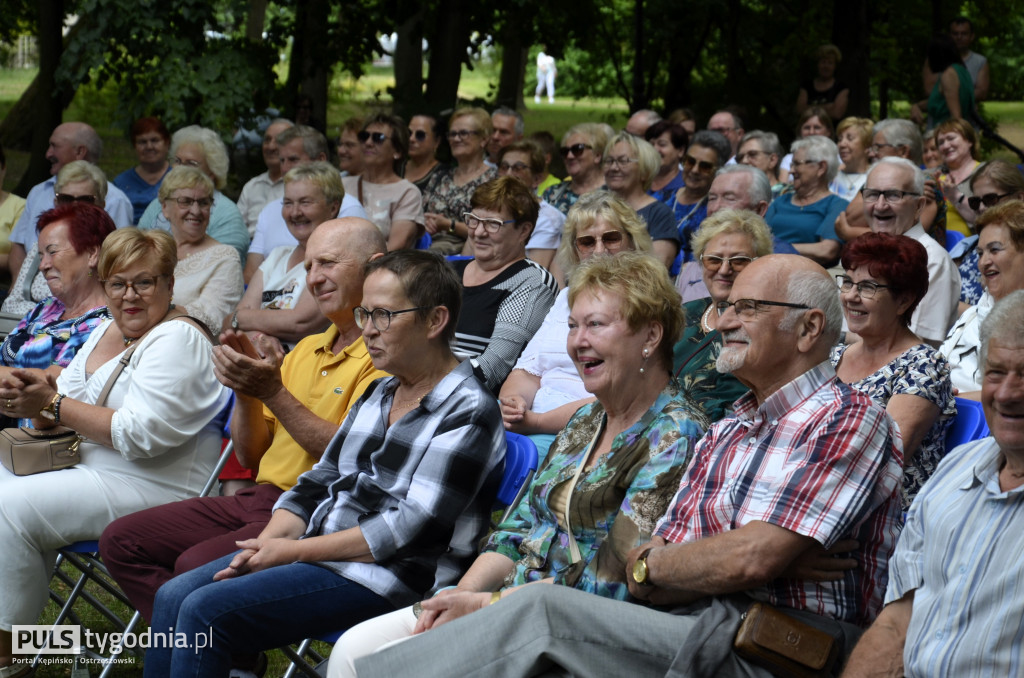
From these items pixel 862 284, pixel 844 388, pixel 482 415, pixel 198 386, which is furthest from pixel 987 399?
pixel 198 386

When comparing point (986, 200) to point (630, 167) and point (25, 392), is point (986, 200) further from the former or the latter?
point (25, 392)

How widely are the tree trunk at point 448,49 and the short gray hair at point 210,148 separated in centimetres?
398

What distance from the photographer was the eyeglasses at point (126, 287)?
170 inches

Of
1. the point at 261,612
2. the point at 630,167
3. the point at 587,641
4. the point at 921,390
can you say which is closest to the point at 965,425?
the point at 921,390

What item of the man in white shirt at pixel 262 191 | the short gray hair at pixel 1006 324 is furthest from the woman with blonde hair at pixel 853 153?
the short gray hair at pixel 1006 324

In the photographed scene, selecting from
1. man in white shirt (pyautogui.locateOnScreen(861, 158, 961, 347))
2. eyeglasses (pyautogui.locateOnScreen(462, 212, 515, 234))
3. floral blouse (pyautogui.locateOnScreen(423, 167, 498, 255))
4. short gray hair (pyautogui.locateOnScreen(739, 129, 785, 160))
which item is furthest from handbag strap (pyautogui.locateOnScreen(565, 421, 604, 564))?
short gray hair (pyautogui.locateOnScreen(739, 129, 785, 160))

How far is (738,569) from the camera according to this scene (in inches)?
105

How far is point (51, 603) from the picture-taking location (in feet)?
16.5

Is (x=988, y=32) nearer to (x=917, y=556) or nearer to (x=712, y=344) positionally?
(x=712, y=344)

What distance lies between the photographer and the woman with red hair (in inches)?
132

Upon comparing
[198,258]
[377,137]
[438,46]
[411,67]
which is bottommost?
[198,258]

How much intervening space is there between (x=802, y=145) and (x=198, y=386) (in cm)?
436

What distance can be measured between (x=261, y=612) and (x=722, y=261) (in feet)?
7.23

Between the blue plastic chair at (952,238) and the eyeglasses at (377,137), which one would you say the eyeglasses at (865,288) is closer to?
the blue plastic chair at (952,238)
